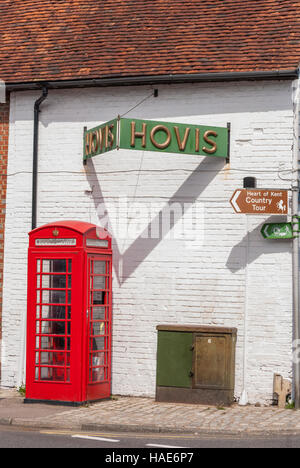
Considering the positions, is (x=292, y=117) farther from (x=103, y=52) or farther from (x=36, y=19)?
(x=36, y=19)

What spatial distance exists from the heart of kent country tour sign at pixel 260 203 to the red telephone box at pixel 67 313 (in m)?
2.35

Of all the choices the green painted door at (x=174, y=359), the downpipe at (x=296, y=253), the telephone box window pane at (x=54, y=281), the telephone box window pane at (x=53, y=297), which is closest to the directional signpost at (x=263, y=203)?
the downpipe at (x=296, y=253)

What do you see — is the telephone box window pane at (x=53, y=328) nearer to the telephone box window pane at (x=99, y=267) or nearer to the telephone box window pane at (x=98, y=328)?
the telephone box window pane at (x=98, y=328)

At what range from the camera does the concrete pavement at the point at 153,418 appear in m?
10.4

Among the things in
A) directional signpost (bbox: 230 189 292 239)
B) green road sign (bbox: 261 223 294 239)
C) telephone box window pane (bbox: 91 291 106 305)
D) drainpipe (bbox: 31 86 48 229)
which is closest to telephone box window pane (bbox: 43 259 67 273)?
telephone box window pane (bbox: 91 291 106 305)

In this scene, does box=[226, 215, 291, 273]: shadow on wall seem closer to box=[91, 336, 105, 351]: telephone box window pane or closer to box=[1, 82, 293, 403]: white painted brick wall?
box=[1, 82, 293, 403]: white painted brick wall

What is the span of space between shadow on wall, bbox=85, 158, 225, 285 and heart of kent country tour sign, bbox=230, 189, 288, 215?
0.95 meters

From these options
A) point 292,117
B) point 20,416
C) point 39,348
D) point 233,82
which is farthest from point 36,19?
point 20,416

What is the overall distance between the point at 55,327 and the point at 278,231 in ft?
12.8

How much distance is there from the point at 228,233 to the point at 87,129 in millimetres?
3198

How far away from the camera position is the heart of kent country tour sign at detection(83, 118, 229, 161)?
12484 millimetres

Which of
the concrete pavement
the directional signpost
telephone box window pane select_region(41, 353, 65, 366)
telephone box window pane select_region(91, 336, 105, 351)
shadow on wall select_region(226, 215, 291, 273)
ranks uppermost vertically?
the directional signpost

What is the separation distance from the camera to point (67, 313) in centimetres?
1232

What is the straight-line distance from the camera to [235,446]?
30.7 ft
